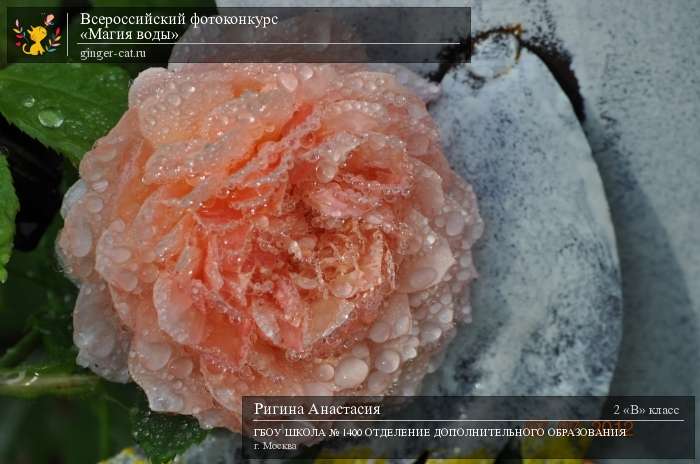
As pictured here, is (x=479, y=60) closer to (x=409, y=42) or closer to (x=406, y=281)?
(x=409, y=42)

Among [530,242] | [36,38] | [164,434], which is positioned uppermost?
[36,38]

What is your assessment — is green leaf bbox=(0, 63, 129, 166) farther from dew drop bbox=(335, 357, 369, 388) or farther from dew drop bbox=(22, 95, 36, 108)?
dew drop bbox=(335, 357, 369, 388)

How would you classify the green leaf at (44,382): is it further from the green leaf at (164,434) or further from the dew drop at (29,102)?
the dew drop at (29,102)

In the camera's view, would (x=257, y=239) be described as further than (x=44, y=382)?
No

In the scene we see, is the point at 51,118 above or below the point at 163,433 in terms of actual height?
above

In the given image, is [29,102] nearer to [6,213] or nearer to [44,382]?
[6,213]

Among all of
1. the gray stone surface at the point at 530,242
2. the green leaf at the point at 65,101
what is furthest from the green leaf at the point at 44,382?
the gray stone surface at the point at 530,242

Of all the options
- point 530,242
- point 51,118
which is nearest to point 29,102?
point 51,118
